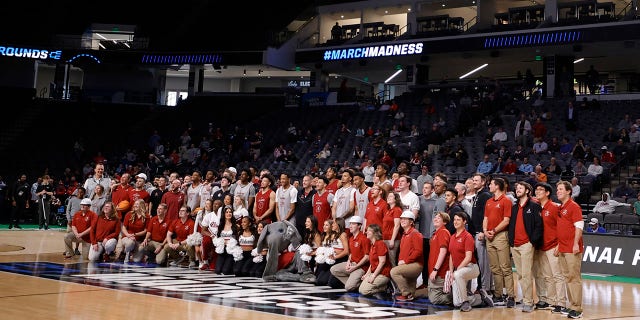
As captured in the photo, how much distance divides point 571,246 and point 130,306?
→ 19.3ft

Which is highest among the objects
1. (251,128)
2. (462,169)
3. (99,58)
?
(99,58)

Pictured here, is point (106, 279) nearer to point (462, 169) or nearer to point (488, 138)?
point (462, 169)

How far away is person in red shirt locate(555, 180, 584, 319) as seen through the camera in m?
10.7

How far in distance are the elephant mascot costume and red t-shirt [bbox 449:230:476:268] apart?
3.43 metres

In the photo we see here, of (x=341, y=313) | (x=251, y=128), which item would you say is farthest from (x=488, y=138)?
(x=341, y=313)

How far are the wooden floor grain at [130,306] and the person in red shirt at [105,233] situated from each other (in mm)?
3181

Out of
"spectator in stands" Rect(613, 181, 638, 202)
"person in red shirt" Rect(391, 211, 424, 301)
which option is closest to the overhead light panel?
"spectator in stands" Rect(613, 181, 638, 202)

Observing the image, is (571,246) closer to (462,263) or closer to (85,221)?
(462,263)

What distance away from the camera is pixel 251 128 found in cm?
3566

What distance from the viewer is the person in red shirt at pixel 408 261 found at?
11.8 meters

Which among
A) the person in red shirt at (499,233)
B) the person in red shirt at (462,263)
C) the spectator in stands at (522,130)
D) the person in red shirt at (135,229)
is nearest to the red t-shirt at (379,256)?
the person in red shirt at (462,263)

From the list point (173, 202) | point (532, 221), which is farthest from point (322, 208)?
point (532, 221)

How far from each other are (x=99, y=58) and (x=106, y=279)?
28.5m

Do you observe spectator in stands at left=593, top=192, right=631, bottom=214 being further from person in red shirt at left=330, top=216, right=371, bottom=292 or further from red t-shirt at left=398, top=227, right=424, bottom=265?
red t-shirt at left=398, top=227, right=424, bottom=265
